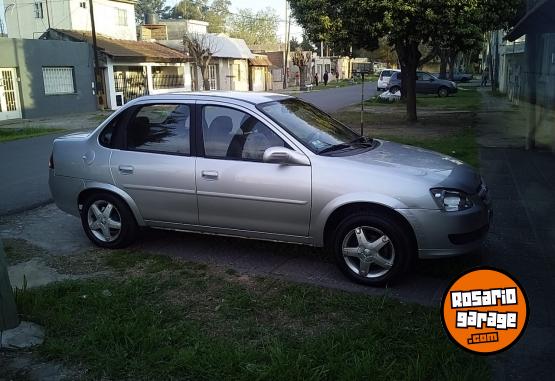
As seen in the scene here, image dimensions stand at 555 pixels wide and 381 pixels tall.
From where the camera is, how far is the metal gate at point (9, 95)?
24.1 meters

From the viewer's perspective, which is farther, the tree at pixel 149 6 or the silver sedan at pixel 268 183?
the tree at pixel 149 6

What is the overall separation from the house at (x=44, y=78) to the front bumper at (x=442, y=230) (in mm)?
23576

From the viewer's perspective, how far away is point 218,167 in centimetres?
514

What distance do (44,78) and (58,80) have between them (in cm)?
107

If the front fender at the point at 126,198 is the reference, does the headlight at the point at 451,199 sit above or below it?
above

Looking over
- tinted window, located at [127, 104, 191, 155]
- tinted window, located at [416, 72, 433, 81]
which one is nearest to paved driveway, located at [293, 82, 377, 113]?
tinted window, located at [416, 72, 433, 81]

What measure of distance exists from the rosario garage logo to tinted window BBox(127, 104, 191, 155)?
11.7ft

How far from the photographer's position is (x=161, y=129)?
18.4 ft

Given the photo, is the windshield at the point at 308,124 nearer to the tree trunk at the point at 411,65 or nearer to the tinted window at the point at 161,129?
the tinted window at the point at 161,129

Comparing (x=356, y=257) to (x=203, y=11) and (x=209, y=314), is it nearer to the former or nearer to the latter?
(x=209, y=314)

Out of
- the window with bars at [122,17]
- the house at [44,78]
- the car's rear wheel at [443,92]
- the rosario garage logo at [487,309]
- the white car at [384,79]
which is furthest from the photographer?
the white car at [384,79]

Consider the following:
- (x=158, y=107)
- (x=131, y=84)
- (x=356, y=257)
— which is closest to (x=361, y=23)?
(x=158, y=107)

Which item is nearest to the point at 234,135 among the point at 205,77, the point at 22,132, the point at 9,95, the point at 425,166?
the point at 425,166

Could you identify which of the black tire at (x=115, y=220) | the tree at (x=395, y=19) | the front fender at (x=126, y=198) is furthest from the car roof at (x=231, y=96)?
the tree at (x=395, y=19)
